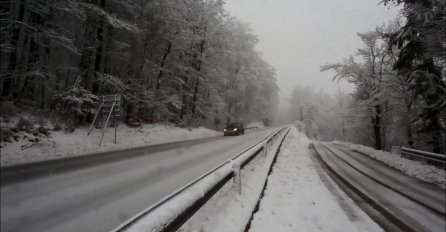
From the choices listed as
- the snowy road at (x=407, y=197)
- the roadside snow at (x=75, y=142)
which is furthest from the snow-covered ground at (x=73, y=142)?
the snowy road at (x=407, y=197)

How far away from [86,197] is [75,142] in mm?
4564

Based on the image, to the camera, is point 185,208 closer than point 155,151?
Yes

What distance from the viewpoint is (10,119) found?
289 cm

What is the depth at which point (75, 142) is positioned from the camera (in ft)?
27.8

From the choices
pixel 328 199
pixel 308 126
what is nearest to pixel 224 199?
pixel 328 199

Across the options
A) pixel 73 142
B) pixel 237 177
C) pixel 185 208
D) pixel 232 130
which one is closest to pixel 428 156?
Answer: pixel 237 177

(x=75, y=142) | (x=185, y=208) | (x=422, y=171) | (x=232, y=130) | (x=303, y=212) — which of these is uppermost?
(x=232, y=130)

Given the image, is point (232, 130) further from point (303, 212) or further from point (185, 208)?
point (185, 208)

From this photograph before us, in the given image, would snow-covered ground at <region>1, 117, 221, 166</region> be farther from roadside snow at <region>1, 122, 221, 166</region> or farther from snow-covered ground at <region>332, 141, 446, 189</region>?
snow-covered ground at <region>332, 141, 446, 189</region>

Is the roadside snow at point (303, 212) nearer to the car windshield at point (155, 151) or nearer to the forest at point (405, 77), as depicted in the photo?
the car windshield at point (155, 151)

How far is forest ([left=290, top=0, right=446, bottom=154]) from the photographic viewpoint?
9930 millimetres

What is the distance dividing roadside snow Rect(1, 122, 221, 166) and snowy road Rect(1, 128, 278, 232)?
403 mm

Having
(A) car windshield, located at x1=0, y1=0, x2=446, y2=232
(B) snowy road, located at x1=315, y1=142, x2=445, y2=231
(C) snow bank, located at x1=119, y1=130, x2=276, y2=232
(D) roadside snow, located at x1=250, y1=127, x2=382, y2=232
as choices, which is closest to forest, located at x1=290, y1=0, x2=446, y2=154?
(A) car windshield, located at x1=0, y1=0, x2=446, y2=232

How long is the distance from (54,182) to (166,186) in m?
2.52
